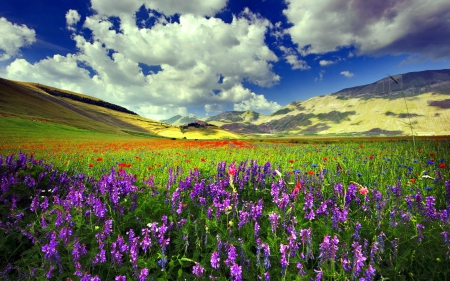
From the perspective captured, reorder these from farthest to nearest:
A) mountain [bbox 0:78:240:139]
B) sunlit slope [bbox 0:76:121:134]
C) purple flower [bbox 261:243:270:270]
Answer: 1. mountain [bbox 0:78:240:139]
2. sunlit slope [bbox 0:76:121:134]
3. purple flower [bbox 261:243:270:270]

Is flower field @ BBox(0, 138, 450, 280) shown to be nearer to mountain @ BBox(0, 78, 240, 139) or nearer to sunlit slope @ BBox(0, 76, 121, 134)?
mountain @ BBox(0, 78, 240, 139)

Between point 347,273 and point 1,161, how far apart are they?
7377 mm

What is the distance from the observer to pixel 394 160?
846cm

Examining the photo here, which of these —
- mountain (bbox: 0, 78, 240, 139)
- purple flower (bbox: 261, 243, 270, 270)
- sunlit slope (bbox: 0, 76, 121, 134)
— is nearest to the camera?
purple flower (bbox: 261, 243, 270, 270)

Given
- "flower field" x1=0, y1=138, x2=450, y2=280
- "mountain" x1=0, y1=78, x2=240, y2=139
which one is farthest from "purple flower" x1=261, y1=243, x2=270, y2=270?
"mountain" x1=0, y1=78, x2=240, y2=139

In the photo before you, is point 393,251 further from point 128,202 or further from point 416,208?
point 128,202

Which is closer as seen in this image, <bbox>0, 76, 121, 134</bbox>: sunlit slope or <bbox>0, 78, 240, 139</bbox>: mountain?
<bbox>0, 76, 121, 134</bbox>: sunlit slope

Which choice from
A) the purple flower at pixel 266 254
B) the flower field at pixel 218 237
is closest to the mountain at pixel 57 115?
the flower field at pixel 218 237

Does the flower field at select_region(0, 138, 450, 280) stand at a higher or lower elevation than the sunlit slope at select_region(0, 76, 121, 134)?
lower

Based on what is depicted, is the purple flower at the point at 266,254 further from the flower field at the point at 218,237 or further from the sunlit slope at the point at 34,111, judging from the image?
the sunlit slope at the point at 34,111

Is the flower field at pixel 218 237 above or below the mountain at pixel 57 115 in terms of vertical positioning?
below

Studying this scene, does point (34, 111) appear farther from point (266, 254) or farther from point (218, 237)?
point (266, 254)

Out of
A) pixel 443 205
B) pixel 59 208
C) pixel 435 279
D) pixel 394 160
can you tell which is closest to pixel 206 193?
pixel 59 208

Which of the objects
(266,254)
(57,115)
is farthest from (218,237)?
(57,115)
